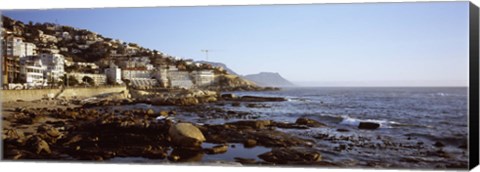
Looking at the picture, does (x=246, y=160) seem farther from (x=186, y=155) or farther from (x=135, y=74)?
(x=135, y=74)

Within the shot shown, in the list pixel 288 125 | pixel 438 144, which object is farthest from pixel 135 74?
pixel 438 144

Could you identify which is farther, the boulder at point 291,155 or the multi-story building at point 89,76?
the multi-story building at point 89,76

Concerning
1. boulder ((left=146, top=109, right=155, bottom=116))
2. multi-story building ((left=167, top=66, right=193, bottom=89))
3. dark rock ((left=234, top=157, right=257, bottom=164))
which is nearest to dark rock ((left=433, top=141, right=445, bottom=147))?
dark rock ((left=234, top=157, right=257, bottom=164))

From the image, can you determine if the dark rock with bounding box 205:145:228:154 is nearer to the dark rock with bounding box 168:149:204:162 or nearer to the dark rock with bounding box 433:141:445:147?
the dark rock with bounding box 168:149:204:162

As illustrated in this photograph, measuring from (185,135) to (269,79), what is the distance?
1146mm

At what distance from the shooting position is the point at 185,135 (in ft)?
22.1

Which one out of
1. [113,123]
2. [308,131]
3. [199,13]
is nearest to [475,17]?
[308,131]

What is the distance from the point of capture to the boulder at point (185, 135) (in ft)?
22.0

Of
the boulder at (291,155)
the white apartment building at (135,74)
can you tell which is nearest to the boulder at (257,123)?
the boulder at (291,155)

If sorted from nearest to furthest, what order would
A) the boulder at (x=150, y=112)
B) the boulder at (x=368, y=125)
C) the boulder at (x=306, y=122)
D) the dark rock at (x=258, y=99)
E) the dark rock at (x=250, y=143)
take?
the boulder at (x=368, y=125) → the boulder at (x=306, y=122) → the dark rock at (x=250, y=143) → the dark rock at (x=258, y=99) → the boulder at (x=150, y=112)

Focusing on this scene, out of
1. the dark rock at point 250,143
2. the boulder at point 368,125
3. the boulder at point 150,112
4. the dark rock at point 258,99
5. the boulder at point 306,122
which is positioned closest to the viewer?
the boulder at point 368,125

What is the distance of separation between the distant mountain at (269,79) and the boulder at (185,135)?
855 mm

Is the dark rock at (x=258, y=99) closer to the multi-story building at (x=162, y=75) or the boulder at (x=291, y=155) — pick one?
the boulder at (x=291, y=155)

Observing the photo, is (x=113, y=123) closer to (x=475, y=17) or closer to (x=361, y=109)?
(x=361, y=109)
